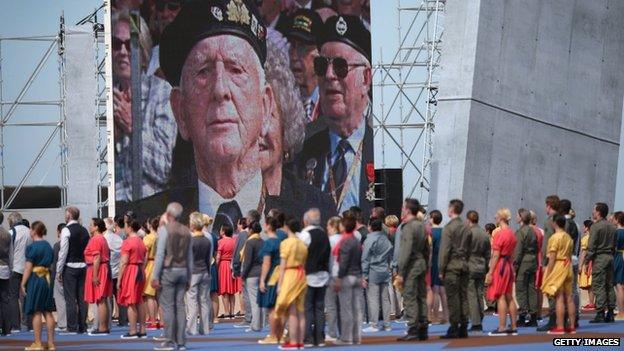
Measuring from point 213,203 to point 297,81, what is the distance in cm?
374

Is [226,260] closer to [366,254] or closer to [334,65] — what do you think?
[366,254]

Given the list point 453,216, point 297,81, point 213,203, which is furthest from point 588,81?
point 453,216

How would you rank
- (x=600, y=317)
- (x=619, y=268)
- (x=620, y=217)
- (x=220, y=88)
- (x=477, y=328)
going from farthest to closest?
1. (x=220, y=88)
2. (x=619, y=268)
3. (x=620, y=217)
4. (x=600, y=317)
5. (x=477, y=328)

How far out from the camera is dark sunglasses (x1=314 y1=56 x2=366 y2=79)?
35250 mm

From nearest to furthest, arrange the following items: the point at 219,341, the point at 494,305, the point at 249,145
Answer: the point at 219,341, the point at 494,305, the point at 249,145

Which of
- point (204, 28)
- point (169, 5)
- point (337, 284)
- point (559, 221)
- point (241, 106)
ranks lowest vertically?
point (337, 284)

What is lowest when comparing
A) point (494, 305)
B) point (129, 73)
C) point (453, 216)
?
point (494, 305)

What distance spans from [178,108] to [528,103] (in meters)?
7.40

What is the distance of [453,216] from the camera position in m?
20.0

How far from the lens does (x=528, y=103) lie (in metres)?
32.8

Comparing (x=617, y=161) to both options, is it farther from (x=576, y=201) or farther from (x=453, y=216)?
(x=453, y=216)

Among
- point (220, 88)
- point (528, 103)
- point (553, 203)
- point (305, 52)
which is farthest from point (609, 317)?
point (305, 52)

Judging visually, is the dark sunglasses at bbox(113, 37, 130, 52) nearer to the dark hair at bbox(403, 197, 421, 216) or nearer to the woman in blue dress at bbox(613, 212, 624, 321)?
the woman in blue dress at bbox(613, 212, 624, 321)

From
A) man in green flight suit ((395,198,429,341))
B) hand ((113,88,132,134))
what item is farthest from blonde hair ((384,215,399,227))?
hand ((113,88,132,134))
